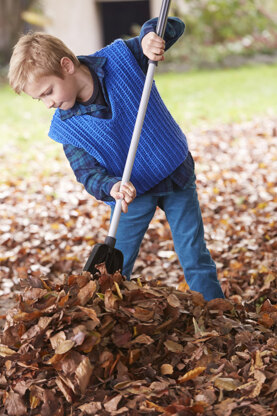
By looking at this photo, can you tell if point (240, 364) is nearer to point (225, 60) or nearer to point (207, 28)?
point (225, 60)

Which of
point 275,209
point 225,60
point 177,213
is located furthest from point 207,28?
point 177,213

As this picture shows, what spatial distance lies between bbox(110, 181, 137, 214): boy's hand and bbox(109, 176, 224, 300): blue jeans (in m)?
0.30

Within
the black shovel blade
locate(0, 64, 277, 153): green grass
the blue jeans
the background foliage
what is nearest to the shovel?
the black shovel blade

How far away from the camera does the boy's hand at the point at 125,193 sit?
2.34m

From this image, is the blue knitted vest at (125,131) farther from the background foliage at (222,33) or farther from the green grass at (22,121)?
the background foliage at (222,33)

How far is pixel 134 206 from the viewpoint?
2693mm

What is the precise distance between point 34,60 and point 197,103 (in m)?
6.74

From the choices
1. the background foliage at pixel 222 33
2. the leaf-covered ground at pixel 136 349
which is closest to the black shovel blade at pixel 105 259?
the leaf-covered ground at pixel 136 349

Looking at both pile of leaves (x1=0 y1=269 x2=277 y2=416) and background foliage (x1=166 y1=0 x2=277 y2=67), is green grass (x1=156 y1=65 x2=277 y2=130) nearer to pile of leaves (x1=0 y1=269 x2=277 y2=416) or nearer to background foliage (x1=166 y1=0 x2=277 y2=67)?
background foliage (x1=166 y1=0 x2=277 y2=67)

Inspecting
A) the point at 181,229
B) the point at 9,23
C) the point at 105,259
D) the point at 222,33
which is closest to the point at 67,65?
the point at 105,259

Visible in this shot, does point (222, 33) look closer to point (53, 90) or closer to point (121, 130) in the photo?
point (121, 130)

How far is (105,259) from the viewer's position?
244cm

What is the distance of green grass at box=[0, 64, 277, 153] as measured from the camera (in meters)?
7.75

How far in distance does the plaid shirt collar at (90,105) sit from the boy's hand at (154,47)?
8.2 inches
